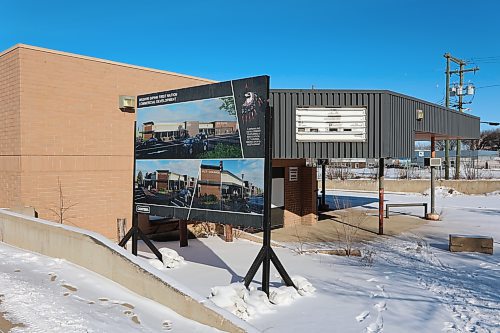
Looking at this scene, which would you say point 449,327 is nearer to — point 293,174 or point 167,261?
point 167,261

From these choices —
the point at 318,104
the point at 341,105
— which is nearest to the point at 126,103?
the point at 318,104

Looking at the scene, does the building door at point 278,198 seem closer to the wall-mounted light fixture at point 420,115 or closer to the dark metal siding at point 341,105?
the dark metal siding at point 341,105

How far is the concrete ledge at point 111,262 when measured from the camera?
553cm

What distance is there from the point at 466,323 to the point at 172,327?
13.0ft

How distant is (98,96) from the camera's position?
12.0 m

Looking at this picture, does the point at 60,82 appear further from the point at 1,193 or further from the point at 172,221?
the point at 172,221

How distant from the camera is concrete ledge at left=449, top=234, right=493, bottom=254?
10.8 metres

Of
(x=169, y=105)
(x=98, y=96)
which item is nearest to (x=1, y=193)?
(x=98, y=96)

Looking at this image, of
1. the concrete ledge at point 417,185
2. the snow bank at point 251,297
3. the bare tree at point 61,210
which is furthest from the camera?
the concrete ledge at point 417,185

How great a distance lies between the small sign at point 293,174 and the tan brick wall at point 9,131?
8880 mm

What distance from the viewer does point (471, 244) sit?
36.2ft

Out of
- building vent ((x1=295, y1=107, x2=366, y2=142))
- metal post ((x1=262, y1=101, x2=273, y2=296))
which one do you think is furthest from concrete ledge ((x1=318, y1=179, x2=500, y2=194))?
metal post ((x1=262, y1=101, x2=273, y2=296))

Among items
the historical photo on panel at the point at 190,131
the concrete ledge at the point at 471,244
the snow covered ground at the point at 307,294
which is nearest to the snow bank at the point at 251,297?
the snow covered ground at the point at 307,294

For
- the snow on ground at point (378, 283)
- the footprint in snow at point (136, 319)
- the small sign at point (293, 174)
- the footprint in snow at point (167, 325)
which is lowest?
the snow on ground at point (378, 283)
